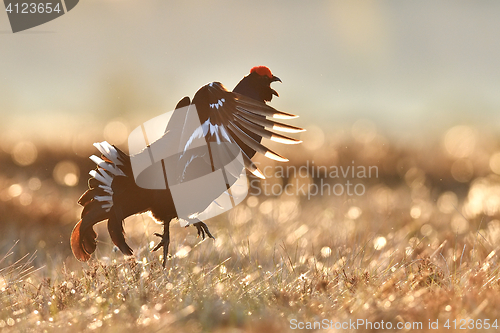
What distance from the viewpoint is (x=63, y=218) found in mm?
7184

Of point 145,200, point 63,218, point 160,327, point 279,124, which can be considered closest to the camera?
point 160,327

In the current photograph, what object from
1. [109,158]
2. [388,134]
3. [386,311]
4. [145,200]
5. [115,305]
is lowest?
[388,134]

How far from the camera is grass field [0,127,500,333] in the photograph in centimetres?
309

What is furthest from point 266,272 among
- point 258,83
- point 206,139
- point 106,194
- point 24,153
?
point 24,153

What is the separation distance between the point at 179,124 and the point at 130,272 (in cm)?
145

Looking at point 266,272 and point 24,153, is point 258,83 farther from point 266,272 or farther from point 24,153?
point 24,153

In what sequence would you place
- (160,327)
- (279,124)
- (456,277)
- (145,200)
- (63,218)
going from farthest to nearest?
(63,218) < (145,200) < (456,277) < (279,124) < (160,327)

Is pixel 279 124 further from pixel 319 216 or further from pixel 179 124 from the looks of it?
pixel 319 216

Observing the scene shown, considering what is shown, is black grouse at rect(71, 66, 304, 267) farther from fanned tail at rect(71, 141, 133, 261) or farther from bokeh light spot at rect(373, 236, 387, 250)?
bokeh light spot at rect(373, 236, 387, 250)

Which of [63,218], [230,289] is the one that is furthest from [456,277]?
[63,218]

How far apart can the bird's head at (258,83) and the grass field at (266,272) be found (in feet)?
5.35

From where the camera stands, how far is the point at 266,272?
164 inches

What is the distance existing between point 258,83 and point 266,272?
1947 millimetres

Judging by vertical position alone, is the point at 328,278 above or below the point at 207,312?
below
